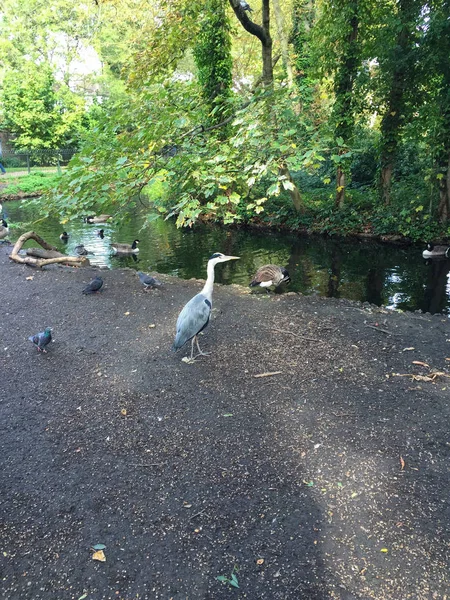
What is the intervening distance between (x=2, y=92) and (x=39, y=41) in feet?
38.6

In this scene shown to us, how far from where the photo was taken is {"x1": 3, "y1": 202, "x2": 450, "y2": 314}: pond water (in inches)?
420

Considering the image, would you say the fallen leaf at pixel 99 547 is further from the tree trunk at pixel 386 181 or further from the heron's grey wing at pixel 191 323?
the tree trunk at pixel 386 181

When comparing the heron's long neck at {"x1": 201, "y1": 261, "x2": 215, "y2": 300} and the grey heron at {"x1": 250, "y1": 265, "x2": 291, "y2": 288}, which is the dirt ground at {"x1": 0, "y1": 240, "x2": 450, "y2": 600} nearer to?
the heron's long neck at {"x1": 201, "y1": 261, "x2": 215, "y2": 300}

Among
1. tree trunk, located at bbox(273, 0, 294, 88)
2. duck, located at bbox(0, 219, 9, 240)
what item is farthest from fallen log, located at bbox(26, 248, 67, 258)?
tree trunk, located at bbox(273, 0, 294, 88)

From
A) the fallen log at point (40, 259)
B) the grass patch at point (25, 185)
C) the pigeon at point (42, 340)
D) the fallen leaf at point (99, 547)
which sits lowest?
the fallen leaf at point (99, 547)

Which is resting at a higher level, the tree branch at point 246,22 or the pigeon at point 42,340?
the tree branch at point 246,22

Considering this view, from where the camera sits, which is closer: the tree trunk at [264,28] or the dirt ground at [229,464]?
the dirt ground at [229,464]

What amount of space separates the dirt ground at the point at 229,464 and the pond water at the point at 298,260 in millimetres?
3771

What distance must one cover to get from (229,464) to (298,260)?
1041 cm

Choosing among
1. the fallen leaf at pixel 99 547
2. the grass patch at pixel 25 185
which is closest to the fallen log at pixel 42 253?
the fallen leaf at pixel 99 547

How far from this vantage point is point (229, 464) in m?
3.90

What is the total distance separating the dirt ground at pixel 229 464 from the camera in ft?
9.49

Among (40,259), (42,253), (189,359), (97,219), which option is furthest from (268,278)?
(97,219)

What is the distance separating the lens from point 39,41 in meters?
41.0
